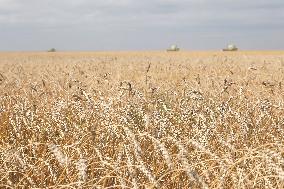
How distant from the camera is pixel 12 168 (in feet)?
8.56

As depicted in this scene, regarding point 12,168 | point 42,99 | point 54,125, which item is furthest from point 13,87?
point 12,168


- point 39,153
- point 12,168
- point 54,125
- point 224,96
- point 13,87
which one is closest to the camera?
point 12,168

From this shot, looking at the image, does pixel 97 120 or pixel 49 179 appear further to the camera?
pixel 97 120

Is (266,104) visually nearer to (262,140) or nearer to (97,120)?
(262,140)

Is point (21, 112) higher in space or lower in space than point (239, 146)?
higher

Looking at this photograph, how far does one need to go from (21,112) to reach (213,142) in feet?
5.01

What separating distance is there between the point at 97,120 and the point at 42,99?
192 centimetres

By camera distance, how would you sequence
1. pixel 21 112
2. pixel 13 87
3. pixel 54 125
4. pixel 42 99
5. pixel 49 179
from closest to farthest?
pixel 49 179
pixel 21 112
pixel 54 125
pixel 42 99
pixel 13 87

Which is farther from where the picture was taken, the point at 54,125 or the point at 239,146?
the point at 54,125

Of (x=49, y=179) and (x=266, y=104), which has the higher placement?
(x=266, y=104)

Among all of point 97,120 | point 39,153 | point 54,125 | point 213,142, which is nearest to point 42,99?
point 54,125

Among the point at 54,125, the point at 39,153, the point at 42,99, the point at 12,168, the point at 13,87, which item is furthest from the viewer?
the point at 13,87

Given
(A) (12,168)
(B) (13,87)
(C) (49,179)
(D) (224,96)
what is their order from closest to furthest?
(A) (12,168), (C) (49,179), (D) (224,96), (B) (13,87)

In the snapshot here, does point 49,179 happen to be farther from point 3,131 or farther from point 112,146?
point 3,131
